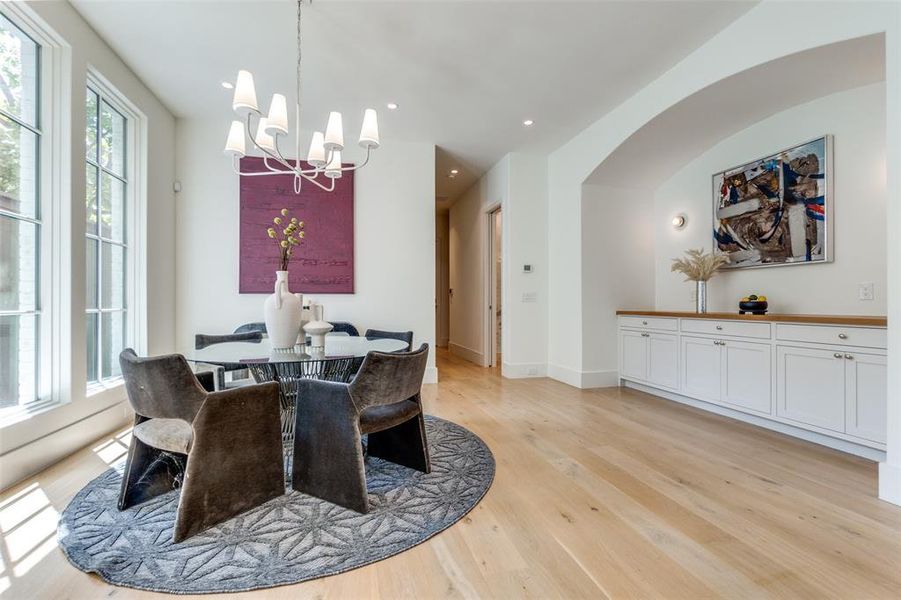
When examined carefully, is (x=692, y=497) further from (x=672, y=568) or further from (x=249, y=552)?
(x=249, y=552)

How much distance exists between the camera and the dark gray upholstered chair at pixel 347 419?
1.72 meters

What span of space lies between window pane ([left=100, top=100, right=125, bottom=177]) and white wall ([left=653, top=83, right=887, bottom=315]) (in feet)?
17.5

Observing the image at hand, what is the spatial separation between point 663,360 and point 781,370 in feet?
3.45

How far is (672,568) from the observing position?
4.43ft

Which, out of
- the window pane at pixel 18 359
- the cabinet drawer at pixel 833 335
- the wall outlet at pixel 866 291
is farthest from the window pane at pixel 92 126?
the wall outlet at pixel 866 291

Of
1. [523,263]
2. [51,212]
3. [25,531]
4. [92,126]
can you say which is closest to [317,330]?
[25,531]

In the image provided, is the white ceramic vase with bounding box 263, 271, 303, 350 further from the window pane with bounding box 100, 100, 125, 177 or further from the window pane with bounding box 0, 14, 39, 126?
the window pane with bounding box 100, 100, 125, 177

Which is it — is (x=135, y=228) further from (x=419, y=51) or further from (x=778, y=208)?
(x=778, y=208)

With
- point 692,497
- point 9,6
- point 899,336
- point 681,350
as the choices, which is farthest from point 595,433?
point 9,6

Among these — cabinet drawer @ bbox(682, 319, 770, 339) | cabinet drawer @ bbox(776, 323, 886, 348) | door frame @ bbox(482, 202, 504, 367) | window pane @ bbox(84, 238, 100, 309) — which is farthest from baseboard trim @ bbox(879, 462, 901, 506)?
window pane @ bbox(84, 238, 100, 309)

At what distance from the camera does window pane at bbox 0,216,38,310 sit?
2.07 m

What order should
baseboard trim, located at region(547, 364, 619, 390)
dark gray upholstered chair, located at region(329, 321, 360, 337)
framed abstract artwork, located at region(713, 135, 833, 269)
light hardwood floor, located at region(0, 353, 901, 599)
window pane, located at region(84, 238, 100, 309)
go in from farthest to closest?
baseboard trim, located at region(547, 364, 619, 390), dark gray upholstered chair, located at region(329, 321, 360, 337), framed abstract artwork, located at region(713, 135, 833, 269), window pane, located at region(84, 238, 100, 309), light hardwood floor, located at region(0, 353, 901, 599)

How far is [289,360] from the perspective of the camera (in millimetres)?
1816

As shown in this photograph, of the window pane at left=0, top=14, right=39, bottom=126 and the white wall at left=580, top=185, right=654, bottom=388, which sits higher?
the window pane at left=0, top=14, right=39, bottom=126
